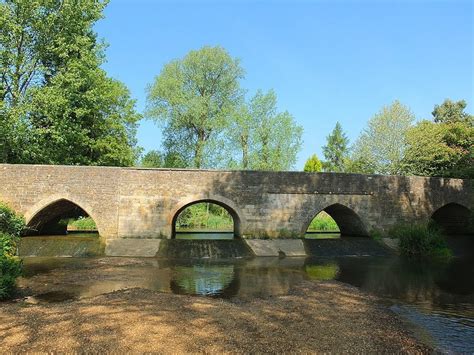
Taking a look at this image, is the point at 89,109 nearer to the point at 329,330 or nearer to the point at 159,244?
the point at 159,244

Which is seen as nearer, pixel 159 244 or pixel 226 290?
pixel 226 290

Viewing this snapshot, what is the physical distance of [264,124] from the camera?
116 feet

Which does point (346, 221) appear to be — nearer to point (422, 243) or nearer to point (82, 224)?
point (422, 243)

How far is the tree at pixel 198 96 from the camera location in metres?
36.0

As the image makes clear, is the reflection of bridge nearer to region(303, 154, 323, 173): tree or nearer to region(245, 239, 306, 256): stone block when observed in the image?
region(245, 239, 306, 256): stone block

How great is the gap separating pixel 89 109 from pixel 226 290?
1784 cm

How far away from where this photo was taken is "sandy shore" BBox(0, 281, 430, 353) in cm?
598

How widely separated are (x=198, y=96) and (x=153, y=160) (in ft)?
26.3

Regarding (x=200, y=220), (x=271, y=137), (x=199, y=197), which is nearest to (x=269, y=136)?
(x=271, y=137)

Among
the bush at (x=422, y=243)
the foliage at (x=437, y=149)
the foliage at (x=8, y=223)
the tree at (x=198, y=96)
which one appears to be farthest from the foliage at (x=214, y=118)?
the foliage at (x=8, y=223)

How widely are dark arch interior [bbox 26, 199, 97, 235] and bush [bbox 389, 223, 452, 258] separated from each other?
15.6 meters

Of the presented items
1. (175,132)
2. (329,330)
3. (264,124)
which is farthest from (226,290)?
(175,132)

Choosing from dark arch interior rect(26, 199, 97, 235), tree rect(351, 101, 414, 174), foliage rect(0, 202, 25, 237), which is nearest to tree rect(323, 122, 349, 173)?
tree rect(351, 101, 414, 174)

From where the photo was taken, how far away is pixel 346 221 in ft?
73.9
